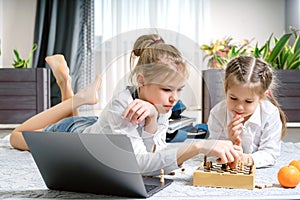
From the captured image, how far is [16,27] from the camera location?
444 centimetres

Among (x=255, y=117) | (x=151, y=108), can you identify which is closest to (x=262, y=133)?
(x=255, y=117)

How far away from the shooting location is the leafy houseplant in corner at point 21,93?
295 cm

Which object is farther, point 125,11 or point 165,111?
point 125,11

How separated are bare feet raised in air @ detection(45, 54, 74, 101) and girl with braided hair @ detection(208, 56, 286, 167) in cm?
82

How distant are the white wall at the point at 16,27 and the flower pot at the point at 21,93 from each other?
154 cm

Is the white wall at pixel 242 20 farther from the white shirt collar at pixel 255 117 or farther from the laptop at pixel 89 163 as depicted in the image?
the laptop at pixel 89 163

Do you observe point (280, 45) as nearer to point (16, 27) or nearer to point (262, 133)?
point (262, 133)

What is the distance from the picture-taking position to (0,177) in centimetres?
129

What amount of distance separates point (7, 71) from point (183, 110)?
2178mm

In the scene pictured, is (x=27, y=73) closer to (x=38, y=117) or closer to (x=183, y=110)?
(x=38, y=117)

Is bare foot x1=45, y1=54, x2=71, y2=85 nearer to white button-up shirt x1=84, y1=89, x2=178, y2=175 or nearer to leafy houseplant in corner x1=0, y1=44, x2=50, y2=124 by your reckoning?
leafy houseplant in corner x1=0, y1=44, x2=50, y2=124

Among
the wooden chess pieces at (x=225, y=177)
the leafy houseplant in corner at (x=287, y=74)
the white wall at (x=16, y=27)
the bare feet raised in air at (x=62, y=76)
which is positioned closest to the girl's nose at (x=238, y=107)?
the wooden chess pieces at (x=225, y=177)

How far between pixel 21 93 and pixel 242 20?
8.65 ft

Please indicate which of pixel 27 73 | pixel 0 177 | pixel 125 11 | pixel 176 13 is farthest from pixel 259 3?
pixel 0 177
